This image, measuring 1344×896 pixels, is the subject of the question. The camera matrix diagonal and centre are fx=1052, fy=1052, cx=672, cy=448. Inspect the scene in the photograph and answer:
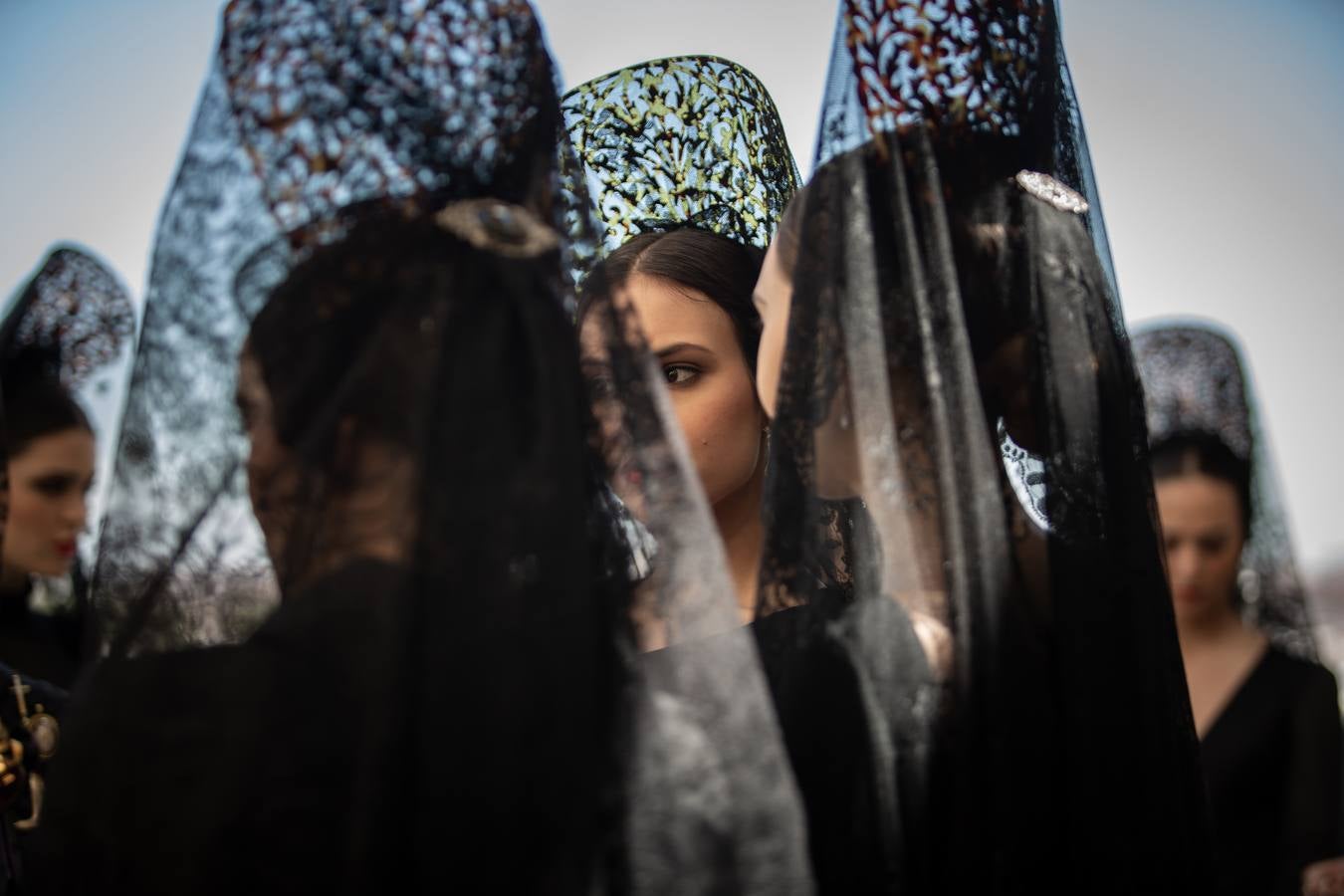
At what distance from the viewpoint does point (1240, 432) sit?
3459mm

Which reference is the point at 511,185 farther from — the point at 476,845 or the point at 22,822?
the point at 22,822

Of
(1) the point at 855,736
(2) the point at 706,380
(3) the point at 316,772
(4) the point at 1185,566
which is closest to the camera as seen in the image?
(3) the point at 316,772

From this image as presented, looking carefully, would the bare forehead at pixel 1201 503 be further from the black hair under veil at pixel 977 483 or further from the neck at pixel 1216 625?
the black hair under veil at pixel 977 483

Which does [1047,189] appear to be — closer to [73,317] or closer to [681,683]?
[681,683]

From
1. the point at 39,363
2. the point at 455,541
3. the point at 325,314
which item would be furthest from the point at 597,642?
the point at 39,363

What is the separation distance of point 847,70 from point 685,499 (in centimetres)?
80

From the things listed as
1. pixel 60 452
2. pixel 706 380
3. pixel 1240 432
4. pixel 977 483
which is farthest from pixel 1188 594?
pixel 60 452

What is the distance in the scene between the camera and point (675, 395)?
2.16m

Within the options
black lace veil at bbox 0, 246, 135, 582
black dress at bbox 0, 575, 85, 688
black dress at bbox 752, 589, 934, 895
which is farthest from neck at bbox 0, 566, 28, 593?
black dress at bbox 752, 589, 934, 895

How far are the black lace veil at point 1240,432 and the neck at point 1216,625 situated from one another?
0.05 meters

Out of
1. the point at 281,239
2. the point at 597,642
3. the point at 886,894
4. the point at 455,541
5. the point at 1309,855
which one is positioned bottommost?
the point at 1309,855

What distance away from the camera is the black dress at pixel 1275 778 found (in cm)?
292

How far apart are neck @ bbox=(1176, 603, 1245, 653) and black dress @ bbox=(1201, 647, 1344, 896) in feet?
0.60

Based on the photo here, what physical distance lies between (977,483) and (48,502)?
2192 millimetres
